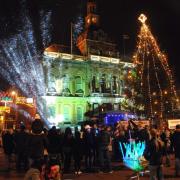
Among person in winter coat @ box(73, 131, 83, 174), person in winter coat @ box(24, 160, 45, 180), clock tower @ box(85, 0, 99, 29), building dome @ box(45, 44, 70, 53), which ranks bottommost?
person in winter coat @ box(73, 131, 83, 174)

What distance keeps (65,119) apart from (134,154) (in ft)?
135

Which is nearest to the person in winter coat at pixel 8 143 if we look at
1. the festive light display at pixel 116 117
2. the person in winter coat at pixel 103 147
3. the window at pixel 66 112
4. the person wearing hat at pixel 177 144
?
the person in winter coat at pixel 103 147

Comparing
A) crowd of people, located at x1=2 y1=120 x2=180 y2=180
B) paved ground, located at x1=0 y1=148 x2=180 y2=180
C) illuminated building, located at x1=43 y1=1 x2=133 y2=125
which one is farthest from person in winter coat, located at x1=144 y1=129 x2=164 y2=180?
illuminated building, located at x1=43 y1=1 x2=133 y2=125

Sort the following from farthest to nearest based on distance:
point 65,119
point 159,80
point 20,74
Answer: point 65,119, point 20,74, point 159,80

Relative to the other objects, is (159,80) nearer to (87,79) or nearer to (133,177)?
(133,177)

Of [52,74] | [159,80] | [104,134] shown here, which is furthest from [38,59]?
[104,134]

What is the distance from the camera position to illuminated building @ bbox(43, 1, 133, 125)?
4916 cm

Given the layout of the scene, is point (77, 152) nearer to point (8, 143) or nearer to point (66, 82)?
point (8, 143)

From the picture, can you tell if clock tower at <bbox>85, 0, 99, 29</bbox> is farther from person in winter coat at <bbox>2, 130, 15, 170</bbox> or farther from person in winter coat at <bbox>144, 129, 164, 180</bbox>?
person in winter coat at <bbox>144, 129, 164, 180</bbox>

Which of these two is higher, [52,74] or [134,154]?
[52,74]

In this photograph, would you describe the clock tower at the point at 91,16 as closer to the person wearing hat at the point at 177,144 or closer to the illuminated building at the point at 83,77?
the illuminated building at the point at 83,77

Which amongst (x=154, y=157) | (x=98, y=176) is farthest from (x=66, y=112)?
(x=154, y=157)

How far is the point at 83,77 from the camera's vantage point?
52594 mm

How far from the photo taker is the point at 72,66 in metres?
51.6
